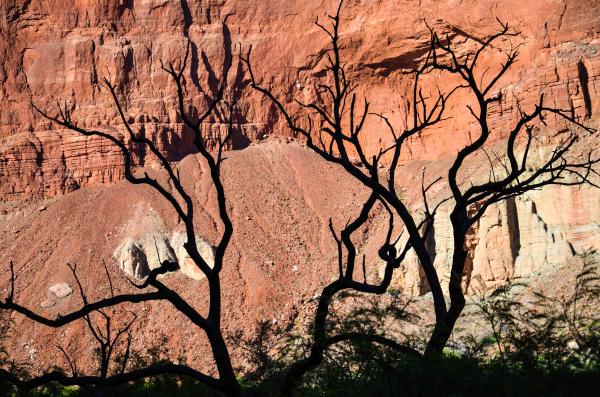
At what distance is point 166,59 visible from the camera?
66.6m

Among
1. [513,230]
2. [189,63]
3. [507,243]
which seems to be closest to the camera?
[507,243]

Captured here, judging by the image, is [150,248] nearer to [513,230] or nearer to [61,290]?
[61,290]

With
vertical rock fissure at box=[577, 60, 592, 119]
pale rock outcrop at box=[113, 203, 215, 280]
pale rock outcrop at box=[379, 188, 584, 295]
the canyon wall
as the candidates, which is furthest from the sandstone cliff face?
pale rock outcrop at box=[379, 188, 584, 295]

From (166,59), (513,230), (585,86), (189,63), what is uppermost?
(189,63)

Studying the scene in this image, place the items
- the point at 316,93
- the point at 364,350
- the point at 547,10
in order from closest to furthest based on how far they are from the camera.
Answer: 1. the point at 364,350
2. the point at 547,10
3. the point at 316,93

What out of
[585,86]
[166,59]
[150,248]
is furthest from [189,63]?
[585,86]

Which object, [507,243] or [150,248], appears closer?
[507,243]

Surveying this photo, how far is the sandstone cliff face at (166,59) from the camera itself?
207ft

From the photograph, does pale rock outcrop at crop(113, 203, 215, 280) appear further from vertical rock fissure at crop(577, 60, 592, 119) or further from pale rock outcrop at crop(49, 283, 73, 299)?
vertical rock fissure at crop(577, 60, 592, 119)

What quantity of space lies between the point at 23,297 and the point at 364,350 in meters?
41.5

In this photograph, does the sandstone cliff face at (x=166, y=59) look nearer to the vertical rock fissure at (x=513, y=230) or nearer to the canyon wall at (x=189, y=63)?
the canyon wall at (x=189, y=63)

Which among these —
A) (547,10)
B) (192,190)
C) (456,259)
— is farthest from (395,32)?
(456,259)

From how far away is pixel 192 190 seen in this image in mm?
60938

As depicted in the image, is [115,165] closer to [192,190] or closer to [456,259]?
[192,190]
